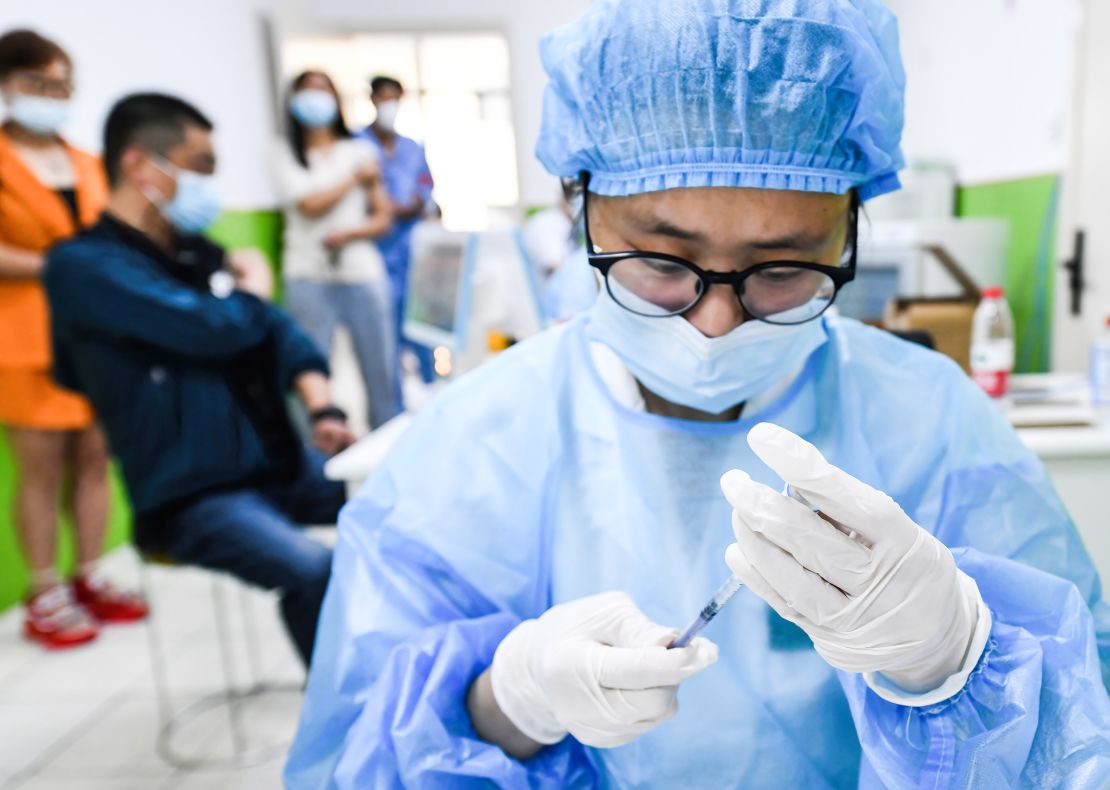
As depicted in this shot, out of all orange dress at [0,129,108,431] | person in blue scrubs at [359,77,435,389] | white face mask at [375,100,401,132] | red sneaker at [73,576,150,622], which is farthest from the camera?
white face mask at [375,100,401,132]

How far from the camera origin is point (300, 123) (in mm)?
3461

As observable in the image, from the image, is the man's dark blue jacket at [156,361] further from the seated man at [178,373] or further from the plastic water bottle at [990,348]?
the plastic water bottle at [990,348]

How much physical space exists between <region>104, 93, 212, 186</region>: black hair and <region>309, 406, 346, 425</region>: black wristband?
63cm

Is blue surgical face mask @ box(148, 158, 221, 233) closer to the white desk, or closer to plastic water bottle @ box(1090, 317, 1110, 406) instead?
the white desk

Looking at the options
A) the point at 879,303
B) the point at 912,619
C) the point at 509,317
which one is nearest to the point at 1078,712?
the point at 912,619

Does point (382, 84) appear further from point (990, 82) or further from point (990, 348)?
point (990, 348)

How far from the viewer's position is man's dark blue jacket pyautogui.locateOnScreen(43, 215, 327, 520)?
1.56 meters

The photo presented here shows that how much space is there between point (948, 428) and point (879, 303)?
1.44 meters

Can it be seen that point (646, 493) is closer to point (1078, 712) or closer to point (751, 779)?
point (751, 779)

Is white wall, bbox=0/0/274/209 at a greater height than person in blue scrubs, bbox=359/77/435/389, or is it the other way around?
white wall, bbox=0/0/274/209

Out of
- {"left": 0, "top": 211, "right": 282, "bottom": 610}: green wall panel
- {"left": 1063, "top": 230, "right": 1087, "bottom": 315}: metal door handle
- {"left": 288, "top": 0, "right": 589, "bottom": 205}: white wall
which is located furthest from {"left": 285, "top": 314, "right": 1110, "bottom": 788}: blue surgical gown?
{"left": 288, "top": 0, "right": 589, "bottom": 205}: white wall

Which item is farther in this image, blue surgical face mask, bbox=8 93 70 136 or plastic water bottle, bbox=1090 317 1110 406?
blue surgical face mask, bbox=8 93 70 136

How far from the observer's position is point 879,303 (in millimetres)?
2113

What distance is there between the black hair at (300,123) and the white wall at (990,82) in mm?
2287
